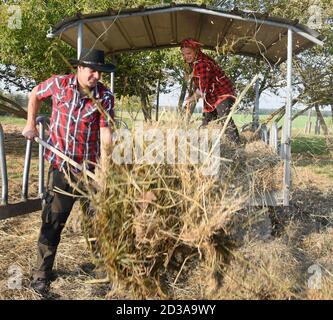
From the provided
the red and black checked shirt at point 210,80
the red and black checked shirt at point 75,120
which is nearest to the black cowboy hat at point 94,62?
the red and black checked shirt at point 75,120

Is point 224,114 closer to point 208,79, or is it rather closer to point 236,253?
point 208,79

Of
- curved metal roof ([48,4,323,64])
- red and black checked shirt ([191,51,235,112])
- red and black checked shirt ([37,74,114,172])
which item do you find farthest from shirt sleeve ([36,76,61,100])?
red and black checked shirt ([191,51,235,112])

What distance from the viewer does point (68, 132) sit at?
3959 millimetres

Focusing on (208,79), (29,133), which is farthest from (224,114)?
(29,133)

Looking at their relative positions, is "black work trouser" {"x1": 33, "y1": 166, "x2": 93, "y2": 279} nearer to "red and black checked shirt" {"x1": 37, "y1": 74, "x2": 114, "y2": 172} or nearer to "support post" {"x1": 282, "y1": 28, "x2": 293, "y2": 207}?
"red and black checked shirt" {"x1": 37, "y1": 74, "x2": 114, "y2": 172}

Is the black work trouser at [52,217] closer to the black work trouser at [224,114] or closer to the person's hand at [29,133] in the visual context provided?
the person's hand at [29,133]

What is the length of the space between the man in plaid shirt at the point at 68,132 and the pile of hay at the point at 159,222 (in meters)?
0.78

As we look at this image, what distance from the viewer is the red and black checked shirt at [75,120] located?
155 inches

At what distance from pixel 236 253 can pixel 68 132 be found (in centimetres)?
175

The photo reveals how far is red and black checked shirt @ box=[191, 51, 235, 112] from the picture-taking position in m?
5.71
